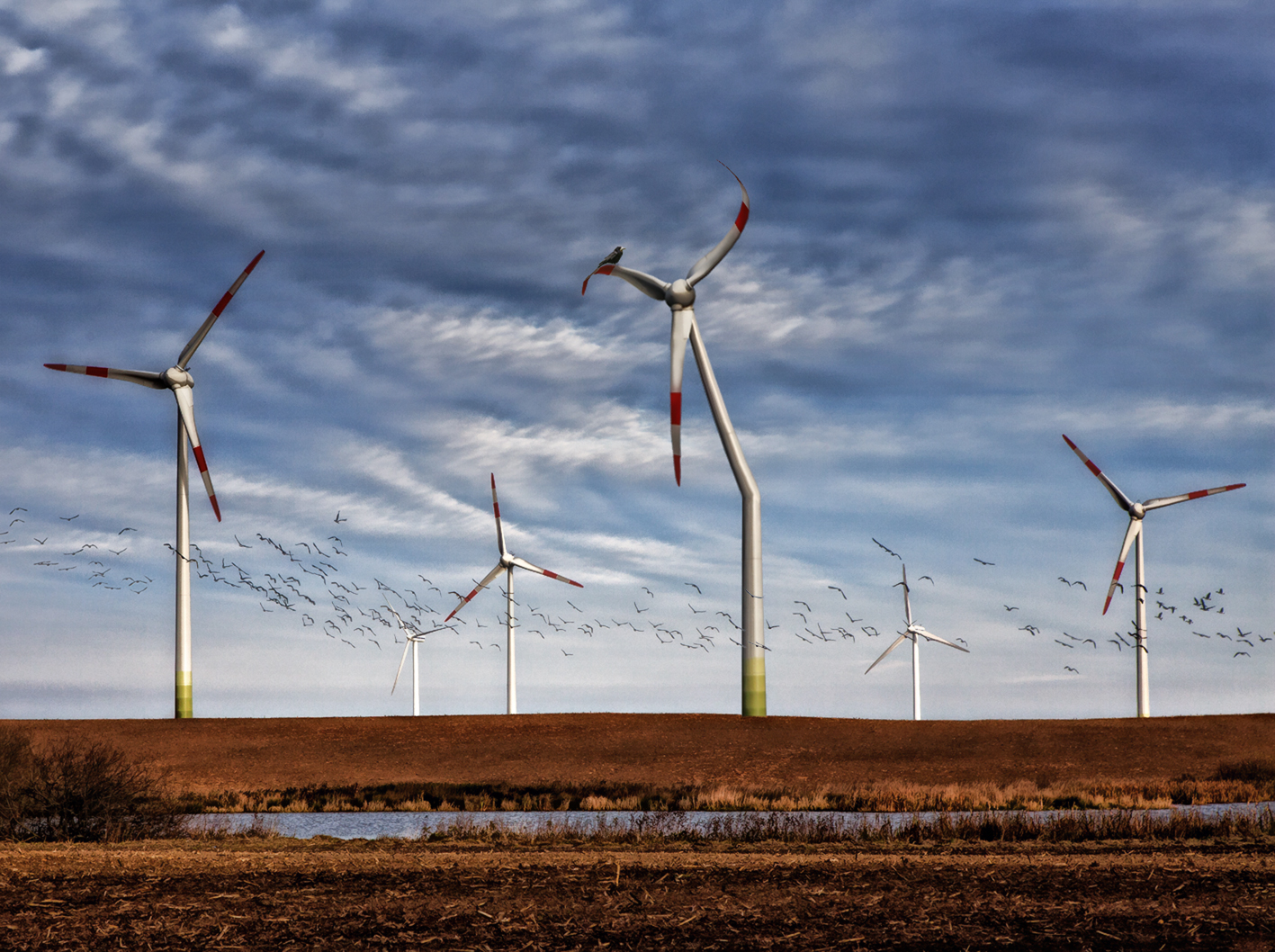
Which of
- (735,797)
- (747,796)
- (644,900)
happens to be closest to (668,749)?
(747,796)

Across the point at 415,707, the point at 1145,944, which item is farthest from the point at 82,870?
the point at 415,707

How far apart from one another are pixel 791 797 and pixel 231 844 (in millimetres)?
24011

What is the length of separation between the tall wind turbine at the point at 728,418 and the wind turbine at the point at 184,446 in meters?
23.2

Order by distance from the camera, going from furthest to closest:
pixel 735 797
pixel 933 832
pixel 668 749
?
→ pixel 668 749 < pixel 735 797 < pixel 933 832

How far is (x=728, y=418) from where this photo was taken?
61.5 metres

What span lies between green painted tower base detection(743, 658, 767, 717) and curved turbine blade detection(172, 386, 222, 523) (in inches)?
1141

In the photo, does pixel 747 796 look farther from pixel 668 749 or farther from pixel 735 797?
pixel 668 749

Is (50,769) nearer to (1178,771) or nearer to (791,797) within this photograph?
(791,797)

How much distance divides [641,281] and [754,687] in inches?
831

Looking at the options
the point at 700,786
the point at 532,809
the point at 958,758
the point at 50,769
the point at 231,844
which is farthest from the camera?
the point at 958,758

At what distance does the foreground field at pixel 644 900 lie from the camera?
584 inches

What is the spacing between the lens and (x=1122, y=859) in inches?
909

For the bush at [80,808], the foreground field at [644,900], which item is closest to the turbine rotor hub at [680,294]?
the bush at [80,808]

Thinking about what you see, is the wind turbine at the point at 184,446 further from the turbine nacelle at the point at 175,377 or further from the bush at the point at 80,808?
the bush at the point at 80,808
